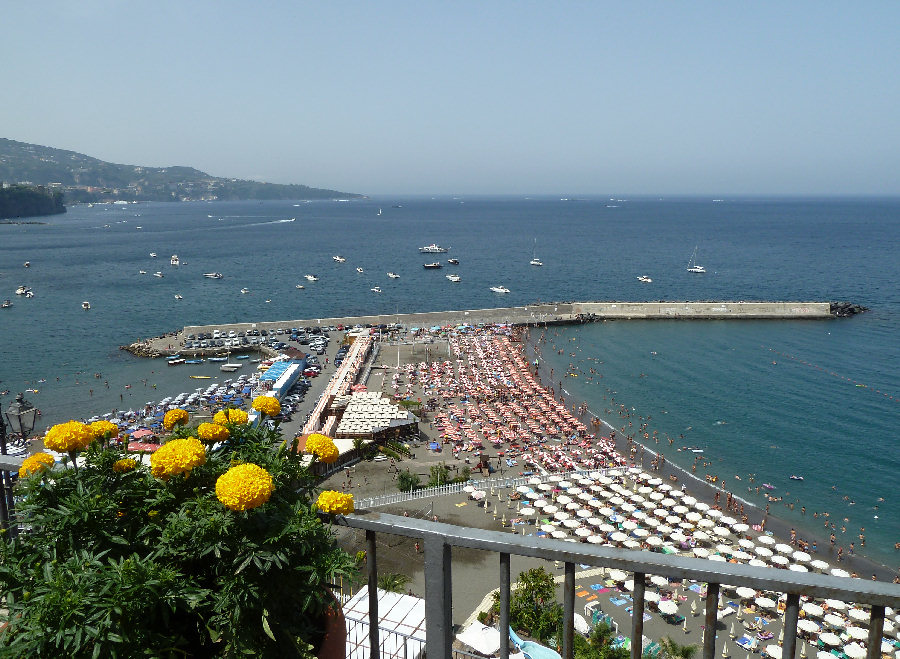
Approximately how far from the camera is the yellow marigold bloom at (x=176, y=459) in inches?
78.5

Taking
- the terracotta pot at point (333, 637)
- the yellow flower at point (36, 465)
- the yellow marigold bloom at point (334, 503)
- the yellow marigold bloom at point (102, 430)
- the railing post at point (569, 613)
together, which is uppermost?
the yellow marigold bloom at point (102, 430)

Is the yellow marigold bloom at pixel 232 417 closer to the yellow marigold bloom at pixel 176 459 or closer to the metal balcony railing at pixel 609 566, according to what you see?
the yellow marigold bloom at pixel 176 459

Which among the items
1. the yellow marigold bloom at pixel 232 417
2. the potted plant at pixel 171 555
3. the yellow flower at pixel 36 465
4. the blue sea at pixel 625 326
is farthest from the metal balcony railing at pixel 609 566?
the blue sea at pixel 625 326

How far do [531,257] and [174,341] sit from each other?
198 ft

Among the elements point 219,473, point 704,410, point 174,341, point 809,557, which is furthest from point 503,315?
point 219,473

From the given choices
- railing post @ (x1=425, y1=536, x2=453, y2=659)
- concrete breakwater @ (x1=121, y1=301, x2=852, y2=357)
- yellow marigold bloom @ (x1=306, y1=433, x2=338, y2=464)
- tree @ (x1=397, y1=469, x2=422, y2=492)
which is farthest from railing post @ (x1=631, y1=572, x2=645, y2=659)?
concrete breakwater @ (x1=121, y1=301, x2=852, y2=357)

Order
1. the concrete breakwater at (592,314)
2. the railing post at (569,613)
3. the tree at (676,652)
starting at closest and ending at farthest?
the railing post at (569,613)
the tree at (676,652)
the concrete breakwater at (592,314)

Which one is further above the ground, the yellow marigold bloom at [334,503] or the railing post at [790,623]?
the yellow marigold bloom at [334,503]

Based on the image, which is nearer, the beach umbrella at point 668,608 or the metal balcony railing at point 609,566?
the metal balcony railing at point 609,566

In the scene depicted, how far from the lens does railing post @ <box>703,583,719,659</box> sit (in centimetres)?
176

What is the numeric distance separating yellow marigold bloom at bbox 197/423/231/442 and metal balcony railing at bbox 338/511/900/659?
614mm

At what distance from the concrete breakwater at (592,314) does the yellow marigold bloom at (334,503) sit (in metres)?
41.0

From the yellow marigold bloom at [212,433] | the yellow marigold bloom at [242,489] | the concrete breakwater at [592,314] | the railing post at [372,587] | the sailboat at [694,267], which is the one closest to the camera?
the yellow marigold bloom at [242,489]

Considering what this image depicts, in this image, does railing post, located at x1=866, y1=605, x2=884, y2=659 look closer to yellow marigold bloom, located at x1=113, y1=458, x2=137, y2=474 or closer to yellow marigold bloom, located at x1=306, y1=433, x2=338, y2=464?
yellow marigold bloom, located at x1=306, y1=433, x2=338, y2=464
